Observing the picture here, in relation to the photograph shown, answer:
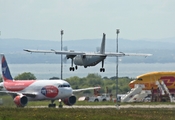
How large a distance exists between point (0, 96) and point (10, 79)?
416cm

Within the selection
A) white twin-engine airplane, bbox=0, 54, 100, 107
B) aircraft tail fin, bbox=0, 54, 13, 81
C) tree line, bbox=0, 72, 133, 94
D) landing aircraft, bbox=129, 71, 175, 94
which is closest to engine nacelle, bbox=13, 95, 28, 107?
white twin-engine airplane, bbox=0, 54, 100, 107

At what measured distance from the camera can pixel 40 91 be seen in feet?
320

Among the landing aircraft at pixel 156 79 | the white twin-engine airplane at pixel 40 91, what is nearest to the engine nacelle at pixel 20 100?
the white twin-engine airplane at pixel 40 91

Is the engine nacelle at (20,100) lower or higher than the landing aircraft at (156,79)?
lower

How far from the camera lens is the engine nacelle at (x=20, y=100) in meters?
92.8

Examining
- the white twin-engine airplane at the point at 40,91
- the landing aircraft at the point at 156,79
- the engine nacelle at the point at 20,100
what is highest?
the landing aircraft at the point at 156,79

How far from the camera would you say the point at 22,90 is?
329 feet

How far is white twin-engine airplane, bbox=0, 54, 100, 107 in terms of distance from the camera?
313 ft

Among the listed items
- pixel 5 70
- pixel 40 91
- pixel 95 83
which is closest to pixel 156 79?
pixel 40 91

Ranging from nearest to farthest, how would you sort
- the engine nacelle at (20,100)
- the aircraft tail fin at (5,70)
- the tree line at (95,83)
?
1. the engine nacelle at (20,100)
2. the aircraft tail fin at (5,70)
3. the tree line at (95,83)

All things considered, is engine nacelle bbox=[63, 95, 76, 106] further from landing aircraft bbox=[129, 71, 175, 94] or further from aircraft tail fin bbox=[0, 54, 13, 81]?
landing aircraft bbox=[129, 71, 175, 94]

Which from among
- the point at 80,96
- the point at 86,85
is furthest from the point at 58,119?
the point at 86,85

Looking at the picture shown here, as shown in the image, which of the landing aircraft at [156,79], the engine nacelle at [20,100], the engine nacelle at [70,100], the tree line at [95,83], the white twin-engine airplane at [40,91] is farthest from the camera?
the tree line at [95,83]

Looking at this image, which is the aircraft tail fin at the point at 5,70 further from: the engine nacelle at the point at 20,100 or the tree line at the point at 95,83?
the tree line at the point at 95,83
